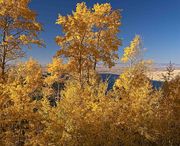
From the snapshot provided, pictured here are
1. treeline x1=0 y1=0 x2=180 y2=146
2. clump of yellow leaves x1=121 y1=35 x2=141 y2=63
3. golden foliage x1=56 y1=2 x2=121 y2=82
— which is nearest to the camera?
treeline x1=0 y1=0 x2=180 y2=146

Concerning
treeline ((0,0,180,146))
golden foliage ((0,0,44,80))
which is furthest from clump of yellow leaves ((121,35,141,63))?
golden foliage ((0,0,44,80))

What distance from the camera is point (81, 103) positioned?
88.8 ft

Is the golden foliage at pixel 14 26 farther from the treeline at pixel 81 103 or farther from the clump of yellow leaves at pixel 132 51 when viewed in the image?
the clump of yellow leaves at pixel 132 51

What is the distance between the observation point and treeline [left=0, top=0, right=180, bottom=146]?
76.1 feet

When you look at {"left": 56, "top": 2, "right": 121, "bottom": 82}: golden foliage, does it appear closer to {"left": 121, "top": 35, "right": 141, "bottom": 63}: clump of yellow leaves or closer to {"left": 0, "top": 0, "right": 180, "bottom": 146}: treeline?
{"left": 0, "top": 0, "right": 180, "bottom": 146}: treeline

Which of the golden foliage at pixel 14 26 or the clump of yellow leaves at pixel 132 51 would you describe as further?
the clump of yellow leaves at pixel 132 51

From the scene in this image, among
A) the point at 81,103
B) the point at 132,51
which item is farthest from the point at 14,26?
the point at 132,51

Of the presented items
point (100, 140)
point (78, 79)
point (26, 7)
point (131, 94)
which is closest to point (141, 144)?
point (131, 94)

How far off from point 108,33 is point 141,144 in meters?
11.5

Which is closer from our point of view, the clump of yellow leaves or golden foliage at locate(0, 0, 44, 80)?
golden foliage at locate(0, 0, 44, 80)

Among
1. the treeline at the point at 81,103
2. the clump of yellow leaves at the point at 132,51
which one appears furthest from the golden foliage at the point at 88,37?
the clump of yellow leaves at the point at 132,51

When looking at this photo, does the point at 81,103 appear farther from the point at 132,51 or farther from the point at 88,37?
the point at 132,51

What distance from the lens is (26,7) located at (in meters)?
24.2

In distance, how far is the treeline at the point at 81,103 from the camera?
914 inches
